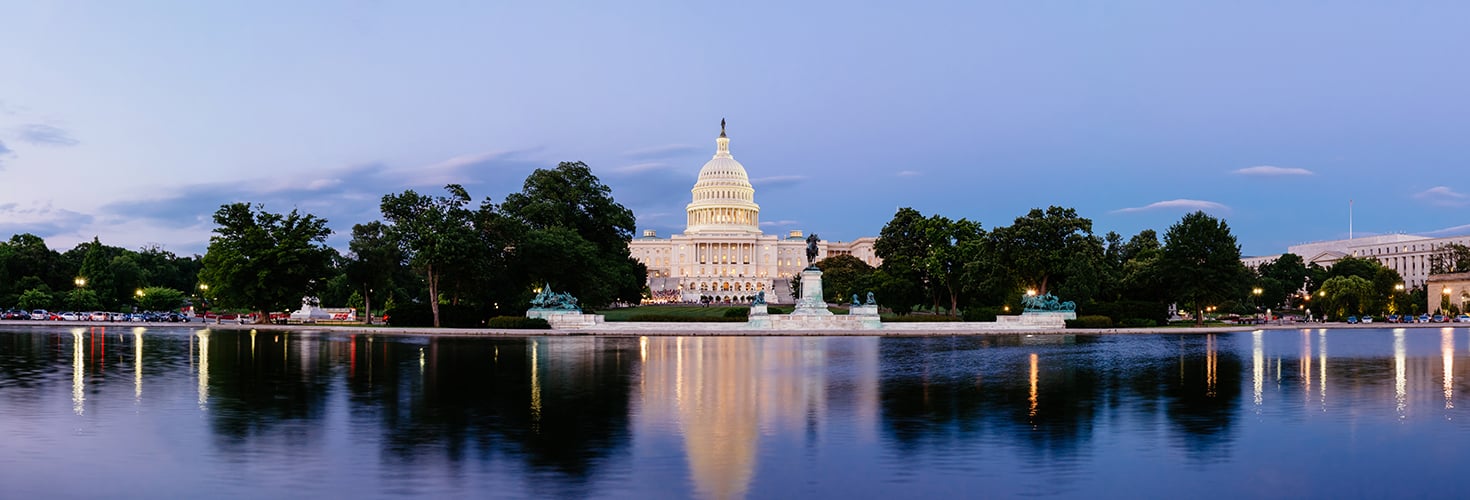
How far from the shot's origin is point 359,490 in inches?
425

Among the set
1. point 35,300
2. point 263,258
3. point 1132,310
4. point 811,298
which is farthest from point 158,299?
point 1132,310

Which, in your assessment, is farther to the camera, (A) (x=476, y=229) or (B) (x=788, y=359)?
(A) (x=476, y=229)

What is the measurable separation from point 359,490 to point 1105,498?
7790 mm

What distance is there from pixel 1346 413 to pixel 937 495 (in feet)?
35.3

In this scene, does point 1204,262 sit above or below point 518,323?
above

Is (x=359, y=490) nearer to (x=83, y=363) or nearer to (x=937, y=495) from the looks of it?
(x=937, y=495)

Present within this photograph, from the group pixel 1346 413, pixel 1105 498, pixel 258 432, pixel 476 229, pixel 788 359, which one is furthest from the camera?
pixel 476 229

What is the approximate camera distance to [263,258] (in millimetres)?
63406

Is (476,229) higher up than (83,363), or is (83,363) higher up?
(476,229)

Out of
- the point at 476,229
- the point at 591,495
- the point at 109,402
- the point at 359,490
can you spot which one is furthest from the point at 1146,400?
the point at 476,229

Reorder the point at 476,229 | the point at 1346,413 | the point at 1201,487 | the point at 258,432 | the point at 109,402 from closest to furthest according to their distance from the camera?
the point at 1201,487 → the point at 258,432 → the point at 1346,413 → the point at 109,402 → the point at 476,229

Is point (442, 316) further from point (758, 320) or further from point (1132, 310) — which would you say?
point (1132, 310)

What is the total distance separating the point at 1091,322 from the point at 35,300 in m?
83.0

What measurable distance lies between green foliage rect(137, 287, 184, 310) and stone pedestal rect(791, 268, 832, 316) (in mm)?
60681
